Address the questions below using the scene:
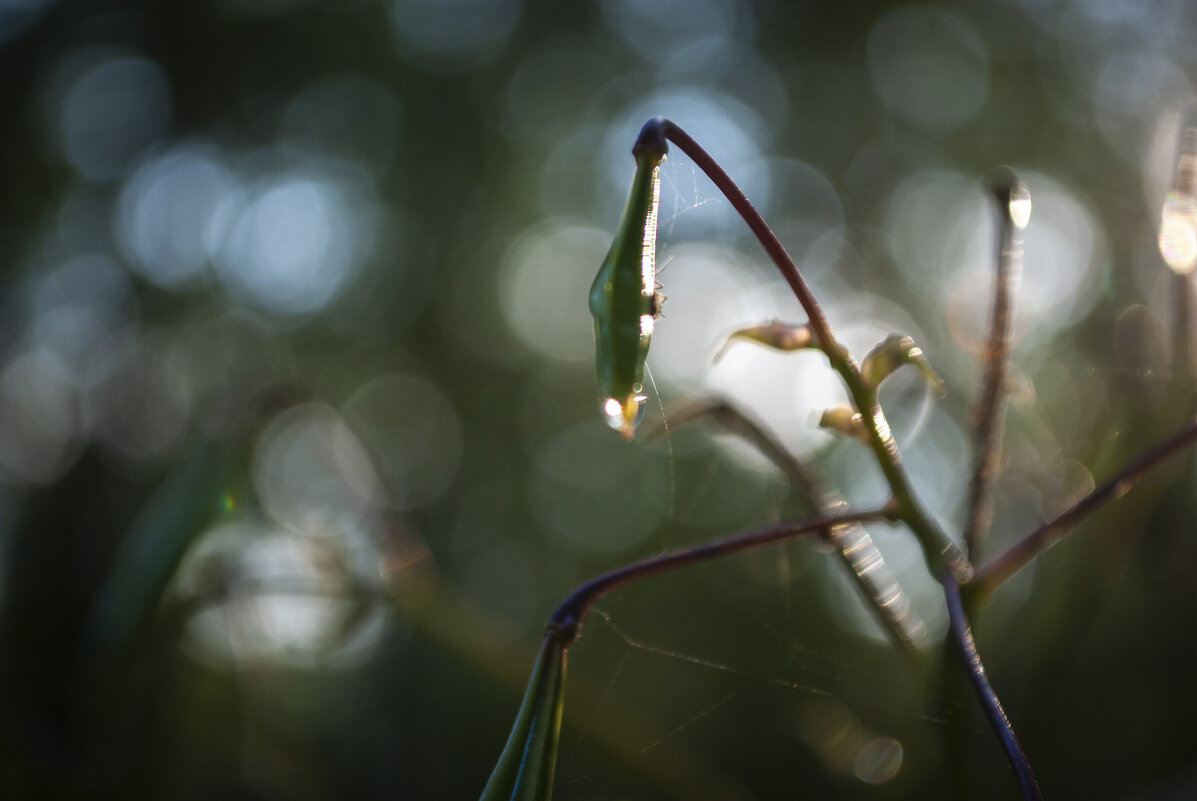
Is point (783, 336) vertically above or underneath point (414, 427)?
underneath

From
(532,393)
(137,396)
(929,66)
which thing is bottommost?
(137,396)

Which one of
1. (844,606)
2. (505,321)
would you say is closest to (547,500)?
(505,321)

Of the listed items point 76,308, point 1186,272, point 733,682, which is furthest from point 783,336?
point 76,308

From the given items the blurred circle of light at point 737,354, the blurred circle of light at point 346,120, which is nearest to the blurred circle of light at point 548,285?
the blurred circle of light at point 346,120

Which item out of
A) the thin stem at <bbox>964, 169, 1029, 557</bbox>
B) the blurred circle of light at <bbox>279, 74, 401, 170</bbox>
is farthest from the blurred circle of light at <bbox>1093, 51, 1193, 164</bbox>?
the blurred circle of light at <bbox>279, 74, 401, 170</bbox>

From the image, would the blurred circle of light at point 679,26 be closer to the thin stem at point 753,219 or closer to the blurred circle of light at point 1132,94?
the blurred circle of light at point 1132,94

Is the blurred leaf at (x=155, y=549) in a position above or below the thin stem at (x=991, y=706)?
above

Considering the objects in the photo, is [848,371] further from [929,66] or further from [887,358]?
[929,66]
